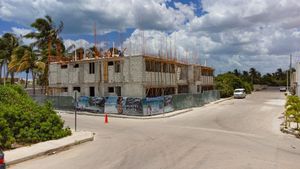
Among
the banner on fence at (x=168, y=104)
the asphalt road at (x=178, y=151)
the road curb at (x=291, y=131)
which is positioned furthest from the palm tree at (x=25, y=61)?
the road curb at (x=291, y=131)

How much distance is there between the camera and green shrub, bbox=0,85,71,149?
15008mm

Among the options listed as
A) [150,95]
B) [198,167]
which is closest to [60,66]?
[150,95]

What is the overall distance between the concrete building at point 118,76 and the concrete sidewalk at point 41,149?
53.4ft

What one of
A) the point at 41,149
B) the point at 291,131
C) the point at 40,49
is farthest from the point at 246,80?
the point at 41,149

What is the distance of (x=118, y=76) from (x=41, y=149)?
20706mm

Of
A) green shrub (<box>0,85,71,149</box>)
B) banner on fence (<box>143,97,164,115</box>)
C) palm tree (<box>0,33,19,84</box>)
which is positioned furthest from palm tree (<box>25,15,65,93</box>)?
green shrub (<box>0,85,71,149</box>)

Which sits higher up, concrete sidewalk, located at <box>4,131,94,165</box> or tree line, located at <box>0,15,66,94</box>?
tree line, located at <box>0,15,66,94</box>

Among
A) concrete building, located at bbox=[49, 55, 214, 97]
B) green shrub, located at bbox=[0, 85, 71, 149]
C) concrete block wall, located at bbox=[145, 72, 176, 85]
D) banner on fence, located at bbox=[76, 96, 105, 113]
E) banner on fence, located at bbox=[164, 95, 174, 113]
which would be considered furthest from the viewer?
concrete block wall, located at bbox=[145, 72, 176, 85]

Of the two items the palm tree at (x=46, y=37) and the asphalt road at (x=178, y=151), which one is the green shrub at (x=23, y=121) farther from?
the palm tree at (x=46, y=37)

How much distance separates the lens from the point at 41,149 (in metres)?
14.3

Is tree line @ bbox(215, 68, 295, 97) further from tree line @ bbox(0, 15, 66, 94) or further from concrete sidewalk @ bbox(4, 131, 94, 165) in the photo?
concrete sidewalk @ bbox(4, 131, 94, 165)

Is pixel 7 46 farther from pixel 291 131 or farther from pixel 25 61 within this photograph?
pixel 291 131

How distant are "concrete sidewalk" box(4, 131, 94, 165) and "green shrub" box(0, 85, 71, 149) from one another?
25.1 inches

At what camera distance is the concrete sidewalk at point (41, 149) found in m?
12.8
